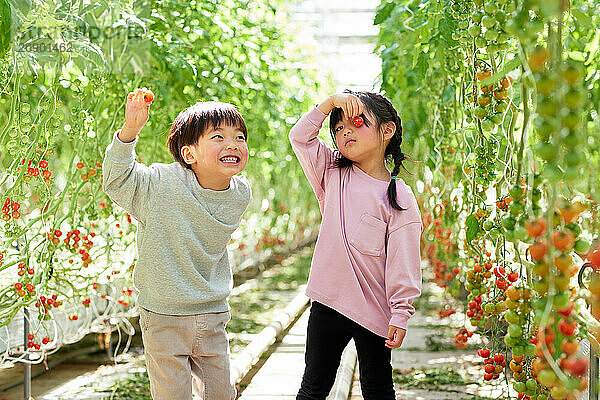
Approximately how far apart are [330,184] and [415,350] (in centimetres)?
202

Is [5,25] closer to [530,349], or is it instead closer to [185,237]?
[185,237]

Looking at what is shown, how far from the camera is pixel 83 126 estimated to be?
233 centimetres

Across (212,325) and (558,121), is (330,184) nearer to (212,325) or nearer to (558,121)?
(212,325)

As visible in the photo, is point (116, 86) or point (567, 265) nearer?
point (567, 265)

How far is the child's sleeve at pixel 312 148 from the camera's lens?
181cm

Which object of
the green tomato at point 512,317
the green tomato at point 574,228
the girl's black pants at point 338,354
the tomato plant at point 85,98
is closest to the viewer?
the green tomato at point 574,228

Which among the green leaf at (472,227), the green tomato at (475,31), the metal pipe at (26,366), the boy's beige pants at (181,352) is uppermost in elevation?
the green tomato at (475,31)

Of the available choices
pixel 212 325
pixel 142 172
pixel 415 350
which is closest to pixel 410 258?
pixel 212 325

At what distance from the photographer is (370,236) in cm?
176

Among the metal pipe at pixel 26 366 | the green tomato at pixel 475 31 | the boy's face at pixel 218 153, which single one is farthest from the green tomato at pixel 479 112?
the metal pipe at pixel 26 366

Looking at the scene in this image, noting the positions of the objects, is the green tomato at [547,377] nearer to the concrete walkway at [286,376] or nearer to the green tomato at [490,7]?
the green tomato at [490,7]

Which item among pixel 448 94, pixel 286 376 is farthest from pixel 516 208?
pixel 286 376

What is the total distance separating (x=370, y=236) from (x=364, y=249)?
35mm

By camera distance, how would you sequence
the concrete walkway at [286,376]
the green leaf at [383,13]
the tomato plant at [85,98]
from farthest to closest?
the concrete walkway at [286,376] < the green leaf at [383,13] < the tomato plant at [85,98]
